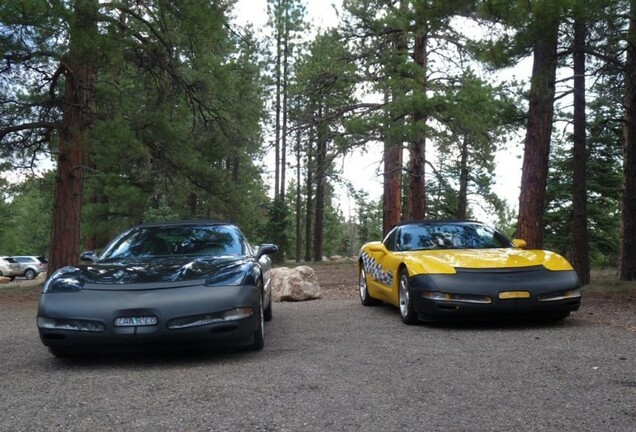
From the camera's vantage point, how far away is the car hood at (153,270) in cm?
571

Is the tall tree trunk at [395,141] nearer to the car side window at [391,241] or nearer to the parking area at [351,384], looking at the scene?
the car side window at [391,241]

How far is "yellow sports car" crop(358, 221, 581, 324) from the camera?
23.6ft

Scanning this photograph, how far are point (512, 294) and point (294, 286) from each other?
5774mm

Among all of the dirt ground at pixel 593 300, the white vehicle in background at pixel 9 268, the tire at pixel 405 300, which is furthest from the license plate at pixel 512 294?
the white vehicle in background at pixel 9 268

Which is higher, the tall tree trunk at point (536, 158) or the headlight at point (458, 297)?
the tall tree trunk at point (536, 158)

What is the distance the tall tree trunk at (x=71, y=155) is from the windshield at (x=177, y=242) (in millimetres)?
6017

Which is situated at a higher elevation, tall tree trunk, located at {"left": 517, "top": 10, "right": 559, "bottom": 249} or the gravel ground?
tall tree trunk, located at {"left": 517, "top": 10, "right": 559, "bottom": 249}

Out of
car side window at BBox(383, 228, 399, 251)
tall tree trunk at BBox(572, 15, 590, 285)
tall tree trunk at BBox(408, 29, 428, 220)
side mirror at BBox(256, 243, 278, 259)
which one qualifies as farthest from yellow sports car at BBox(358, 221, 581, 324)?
tall tree trunk at BBox(408, 29, 428, 220)

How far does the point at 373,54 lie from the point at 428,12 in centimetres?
956

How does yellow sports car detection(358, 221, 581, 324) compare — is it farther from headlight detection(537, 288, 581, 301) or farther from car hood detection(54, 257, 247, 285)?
car hood detection(54, 257, 247, 285)

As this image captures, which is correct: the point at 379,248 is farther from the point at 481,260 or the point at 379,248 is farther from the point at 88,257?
the point at 88,257

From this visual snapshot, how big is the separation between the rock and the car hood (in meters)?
5.64

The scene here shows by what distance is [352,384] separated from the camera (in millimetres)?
4648

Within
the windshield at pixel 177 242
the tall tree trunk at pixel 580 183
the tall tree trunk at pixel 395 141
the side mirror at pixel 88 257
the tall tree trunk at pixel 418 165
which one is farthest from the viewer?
the tall tree trunk at pixel 418 165
